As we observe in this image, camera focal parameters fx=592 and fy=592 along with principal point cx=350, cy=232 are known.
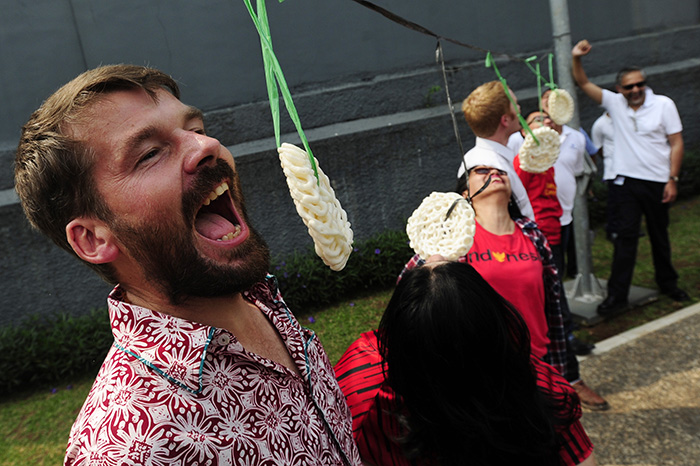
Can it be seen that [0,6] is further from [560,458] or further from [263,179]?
[560,458]

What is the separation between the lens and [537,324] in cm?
272

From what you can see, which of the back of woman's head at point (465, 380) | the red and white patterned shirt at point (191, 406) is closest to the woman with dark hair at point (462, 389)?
the back of woman's head at point (465, 380)

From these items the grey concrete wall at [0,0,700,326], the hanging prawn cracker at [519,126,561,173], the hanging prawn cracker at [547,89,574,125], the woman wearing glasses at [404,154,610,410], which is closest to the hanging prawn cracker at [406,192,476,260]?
the woman wearing glasses at [404,154,610,410]

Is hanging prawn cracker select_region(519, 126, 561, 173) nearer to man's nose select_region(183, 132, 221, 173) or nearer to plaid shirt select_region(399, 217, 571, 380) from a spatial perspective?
plaid shirt select_region(399, 217, 571, 380)

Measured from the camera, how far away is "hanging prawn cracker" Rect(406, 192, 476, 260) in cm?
227

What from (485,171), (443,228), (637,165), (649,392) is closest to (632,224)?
(637,165)

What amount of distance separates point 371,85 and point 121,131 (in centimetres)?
557

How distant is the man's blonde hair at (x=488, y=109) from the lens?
3.51m

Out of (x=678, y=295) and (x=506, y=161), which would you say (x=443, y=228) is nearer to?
(x=506, y=161)

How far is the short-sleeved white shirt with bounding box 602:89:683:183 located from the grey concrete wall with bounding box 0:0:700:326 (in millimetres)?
1553

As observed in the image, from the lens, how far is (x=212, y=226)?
1.32 m

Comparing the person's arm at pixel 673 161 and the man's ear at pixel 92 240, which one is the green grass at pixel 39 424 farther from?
the person's arm at pixel 673 161

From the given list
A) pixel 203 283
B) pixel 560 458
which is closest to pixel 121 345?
pixel 203 283

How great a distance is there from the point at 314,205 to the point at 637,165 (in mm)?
4495
